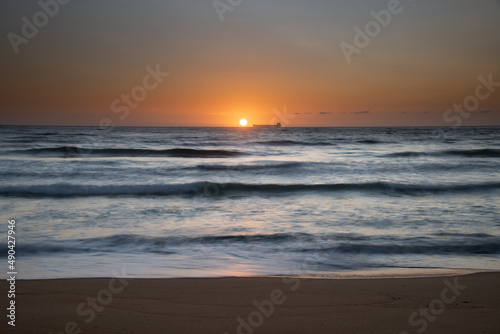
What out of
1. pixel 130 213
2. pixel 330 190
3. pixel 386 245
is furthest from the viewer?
pixel 330 190

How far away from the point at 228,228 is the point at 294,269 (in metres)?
3.07

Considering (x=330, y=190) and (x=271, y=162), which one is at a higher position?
(x=271, y=162)

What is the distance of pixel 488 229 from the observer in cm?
821

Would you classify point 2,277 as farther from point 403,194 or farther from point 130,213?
point 403,194

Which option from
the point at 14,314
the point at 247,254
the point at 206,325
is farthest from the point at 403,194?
the point at 14,314
